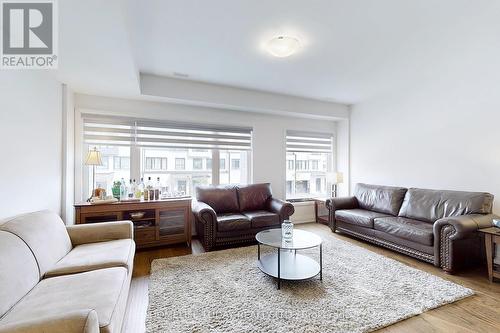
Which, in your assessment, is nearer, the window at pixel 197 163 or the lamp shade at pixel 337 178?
the window at pixel 197 163

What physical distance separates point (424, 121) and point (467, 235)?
1930 millimetres

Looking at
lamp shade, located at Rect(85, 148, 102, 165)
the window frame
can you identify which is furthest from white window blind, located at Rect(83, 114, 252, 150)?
the window frame

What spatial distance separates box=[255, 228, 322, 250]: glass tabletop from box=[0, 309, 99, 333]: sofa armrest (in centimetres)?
168

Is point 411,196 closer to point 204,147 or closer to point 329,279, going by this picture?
point 329,279

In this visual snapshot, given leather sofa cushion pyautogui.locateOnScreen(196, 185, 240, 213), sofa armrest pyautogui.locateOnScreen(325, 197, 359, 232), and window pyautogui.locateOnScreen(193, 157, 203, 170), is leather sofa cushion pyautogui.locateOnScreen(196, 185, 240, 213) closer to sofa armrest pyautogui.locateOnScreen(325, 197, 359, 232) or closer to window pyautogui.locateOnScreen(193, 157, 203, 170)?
window pyautogui.locateOnScreen(193, 157, 203, 170)

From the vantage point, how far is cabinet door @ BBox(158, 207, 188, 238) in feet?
11.2

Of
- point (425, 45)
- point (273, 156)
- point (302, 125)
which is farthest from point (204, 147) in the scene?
point (425, 45)

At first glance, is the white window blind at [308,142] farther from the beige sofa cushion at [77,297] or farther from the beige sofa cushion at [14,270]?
the beige sofa cushion at [14,270]

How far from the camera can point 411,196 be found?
3531 millimetres

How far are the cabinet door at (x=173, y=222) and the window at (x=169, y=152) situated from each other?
516mm

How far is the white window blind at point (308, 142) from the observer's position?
4895 mm

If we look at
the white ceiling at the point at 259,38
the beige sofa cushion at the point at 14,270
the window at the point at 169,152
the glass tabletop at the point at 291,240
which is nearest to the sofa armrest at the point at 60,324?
the beige sofa cushion at the point at 14,270

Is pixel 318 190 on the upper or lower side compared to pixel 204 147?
lower

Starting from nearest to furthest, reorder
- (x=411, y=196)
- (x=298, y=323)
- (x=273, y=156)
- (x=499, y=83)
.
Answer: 1. (x=298, y=323)
2. (x=499, y=83)
3. (x=411, y=196)
4. (x=273, y=156)
